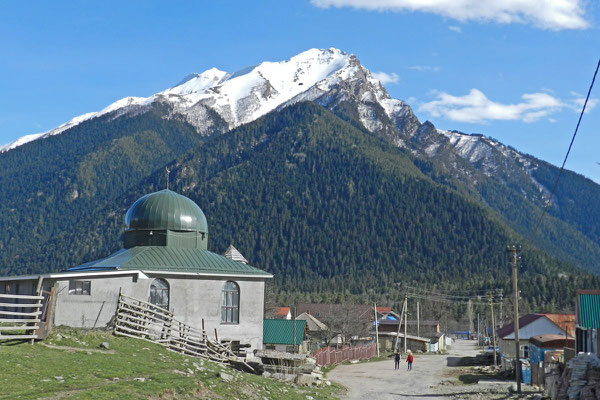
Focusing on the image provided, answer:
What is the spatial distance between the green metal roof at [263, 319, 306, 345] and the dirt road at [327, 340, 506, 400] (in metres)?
4.67

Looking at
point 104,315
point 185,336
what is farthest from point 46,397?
point 185,336

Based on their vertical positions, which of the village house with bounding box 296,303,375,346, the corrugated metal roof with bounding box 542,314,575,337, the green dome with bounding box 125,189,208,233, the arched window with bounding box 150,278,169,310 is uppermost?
the green dome with bounding box 125,189,208,233

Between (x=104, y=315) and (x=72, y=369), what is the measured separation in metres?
12.1

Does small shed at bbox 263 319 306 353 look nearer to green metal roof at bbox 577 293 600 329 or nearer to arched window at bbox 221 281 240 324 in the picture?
arched window at bbox 221 281 240 324

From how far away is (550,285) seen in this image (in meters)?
156

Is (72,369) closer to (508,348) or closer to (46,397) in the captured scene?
(46,397)

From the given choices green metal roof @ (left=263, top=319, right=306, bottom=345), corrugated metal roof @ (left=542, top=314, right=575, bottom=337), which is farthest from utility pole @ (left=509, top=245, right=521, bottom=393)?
corrugated metal roof @ (left=542, top=314, right=575, bottom=337)

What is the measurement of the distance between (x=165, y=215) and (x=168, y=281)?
673cm

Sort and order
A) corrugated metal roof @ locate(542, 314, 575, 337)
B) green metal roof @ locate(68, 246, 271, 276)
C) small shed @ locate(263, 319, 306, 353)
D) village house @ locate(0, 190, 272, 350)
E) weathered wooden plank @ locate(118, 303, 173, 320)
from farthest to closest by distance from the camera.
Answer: corrugated metal roof @ locate(542, 314, 575, 337), small shed @ locate(263, 319, 306, 353), green metal roof @ locate(68, 246, 271, 276), weathered wooden plank @ locate(118, 303, 173, 320), village house @ locate(0, 190, 272, 350)

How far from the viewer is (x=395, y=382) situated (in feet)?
157

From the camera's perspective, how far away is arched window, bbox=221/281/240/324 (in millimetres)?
45772

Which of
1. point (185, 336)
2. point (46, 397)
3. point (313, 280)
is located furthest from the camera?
point (313, 280)

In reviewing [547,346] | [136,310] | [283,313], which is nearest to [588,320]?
[547,346]

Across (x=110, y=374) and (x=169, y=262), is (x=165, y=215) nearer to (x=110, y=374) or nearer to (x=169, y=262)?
(x=169, y=262)
